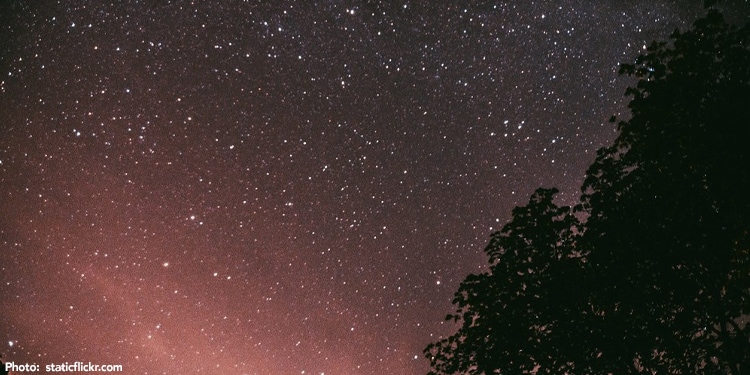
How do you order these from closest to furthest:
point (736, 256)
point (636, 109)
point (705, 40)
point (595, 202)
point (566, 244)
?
point (736, 256)
point (705, 40)
point (636, 109)
point (595, 202)
point (566, 244)

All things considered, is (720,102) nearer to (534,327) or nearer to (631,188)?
(631,188)

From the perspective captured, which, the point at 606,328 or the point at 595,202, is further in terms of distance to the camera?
the point at 595,202

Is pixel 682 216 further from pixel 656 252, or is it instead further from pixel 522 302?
pixel 522 302

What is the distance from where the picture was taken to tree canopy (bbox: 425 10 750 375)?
5027 millimetres

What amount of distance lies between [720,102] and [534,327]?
3367 mm

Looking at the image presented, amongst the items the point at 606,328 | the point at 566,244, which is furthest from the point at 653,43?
the point at 606,328

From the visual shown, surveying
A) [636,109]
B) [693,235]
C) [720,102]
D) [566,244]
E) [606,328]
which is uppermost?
[636,109]

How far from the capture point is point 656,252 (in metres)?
5.41

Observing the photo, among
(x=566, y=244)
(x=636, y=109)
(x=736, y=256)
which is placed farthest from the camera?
(x=566, y=244)

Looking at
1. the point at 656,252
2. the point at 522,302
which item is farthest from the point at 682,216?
the point at 522,302

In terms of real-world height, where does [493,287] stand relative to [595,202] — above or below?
below

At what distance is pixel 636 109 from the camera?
5.55m

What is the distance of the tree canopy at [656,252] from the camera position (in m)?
5.03

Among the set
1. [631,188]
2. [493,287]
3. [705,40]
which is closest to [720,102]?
[705,40]
